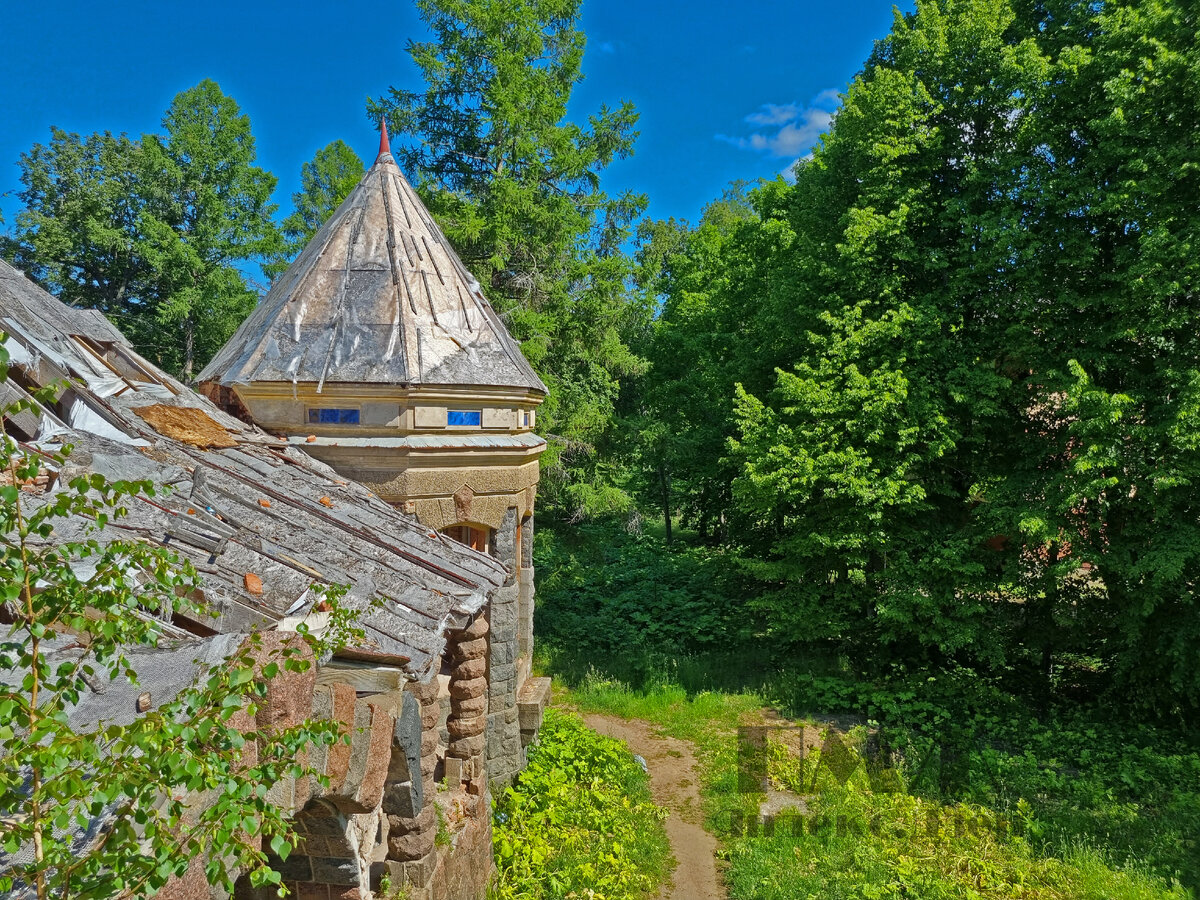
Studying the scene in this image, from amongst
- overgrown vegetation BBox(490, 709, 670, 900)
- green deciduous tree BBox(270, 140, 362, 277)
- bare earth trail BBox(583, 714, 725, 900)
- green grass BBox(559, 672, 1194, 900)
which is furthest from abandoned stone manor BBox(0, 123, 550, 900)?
green deciduous tree BBox(270, 140, 362, 277)

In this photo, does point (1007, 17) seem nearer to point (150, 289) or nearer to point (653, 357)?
point (653, 357)

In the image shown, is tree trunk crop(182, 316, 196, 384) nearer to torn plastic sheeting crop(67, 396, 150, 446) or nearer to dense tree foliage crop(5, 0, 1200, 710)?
dense tree foliage crop(5, 0, 1200, 710)

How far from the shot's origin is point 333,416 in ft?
27.1

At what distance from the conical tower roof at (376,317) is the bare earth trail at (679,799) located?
19.6 feet

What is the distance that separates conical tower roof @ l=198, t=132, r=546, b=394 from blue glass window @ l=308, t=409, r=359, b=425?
1.15 ft

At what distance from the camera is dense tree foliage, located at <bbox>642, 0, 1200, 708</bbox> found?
395 inches

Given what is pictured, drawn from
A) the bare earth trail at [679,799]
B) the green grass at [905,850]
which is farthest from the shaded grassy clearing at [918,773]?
the bare earth trail at [679,799]

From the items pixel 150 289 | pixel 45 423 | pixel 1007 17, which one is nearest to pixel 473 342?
pixel 45 423

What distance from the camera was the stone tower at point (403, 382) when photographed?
324 inches

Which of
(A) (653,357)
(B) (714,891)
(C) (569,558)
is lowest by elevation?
(B) (714,891)

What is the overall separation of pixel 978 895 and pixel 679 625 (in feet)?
31.1

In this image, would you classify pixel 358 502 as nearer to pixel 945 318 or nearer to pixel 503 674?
pixel 503 674

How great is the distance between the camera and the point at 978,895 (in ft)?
25.0

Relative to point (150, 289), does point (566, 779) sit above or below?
below
